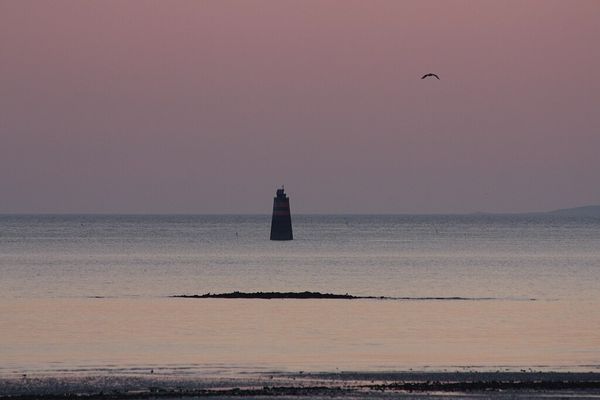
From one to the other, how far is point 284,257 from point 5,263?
33.5 m

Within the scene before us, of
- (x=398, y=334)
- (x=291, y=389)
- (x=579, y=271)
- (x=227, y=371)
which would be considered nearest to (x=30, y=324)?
(x=398, y=334)

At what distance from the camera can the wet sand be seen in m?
32.8

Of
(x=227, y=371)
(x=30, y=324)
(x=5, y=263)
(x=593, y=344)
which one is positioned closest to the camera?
(x=227, y=371)

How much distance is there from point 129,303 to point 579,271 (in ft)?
177

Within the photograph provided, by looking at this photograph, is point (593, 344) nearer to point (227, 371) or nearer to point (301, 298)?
point (227, 371)

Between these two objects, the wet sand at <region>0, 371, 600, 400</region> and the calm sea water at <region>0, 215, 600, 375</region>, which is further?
the calm sea water at <region>0, 215, 600, 375</region>

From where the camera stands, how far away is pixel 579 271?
389ft

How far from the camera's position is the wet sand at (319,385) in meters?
32.8

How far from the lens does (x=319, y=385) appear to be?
3522 centimetres

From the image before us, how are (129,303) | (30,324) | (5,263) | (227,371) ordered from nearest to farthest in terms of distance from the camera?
(227,371) → (30,324) → (129,303) → (5,263)

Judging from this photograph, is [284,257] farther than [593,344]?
Yes

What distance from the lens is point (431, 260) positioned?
145125 mm

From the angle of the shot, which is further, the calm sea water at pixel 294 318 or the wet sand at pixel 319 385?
the calm sea water at pixel 294 318

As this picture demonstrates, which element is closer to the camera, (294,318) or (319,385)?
(319,385)
